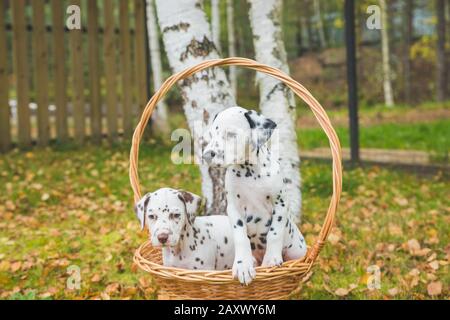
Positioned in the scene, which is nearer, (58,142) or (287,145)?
(287,145)

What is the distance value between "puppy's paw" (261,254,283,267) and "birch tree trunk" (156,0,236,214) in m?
1.24

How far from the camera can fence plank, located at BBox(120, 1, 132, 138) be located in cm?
855

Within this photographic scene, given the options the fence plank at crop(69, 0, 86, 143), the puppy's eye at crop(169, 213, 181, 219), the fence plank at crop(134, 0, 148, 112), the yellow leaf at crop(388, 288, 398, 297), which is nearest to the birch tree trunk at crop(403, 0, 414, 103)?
the fence plank at crop(134, 0, 148, 112)

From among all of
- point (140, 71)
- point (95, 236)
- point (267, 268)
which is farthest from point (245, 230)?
point (140, 71)

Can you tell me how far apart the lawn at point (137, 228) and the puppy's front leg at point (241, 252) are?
1197mm

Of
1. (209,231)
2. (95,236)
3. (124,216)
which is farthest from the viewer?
(124,216)

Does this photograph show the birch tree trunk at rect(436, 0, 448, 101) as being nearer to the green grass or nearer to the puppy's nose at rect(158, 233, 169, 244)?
the green grass

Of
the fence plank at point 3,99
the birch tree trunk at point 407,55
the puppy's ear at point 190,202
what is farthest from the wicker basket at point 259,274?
the birch tree trunk at point 407,55

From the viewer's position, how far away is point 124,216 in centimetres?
498

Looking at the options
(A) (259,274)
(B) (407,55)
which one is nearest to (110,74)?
(A) (259,274)

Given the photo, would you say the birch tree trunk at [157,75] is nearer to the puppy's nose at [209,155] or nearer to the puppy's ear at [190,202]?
the puppy's ear at [190,202]

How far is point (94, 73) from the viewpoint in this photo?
8.24 meters
